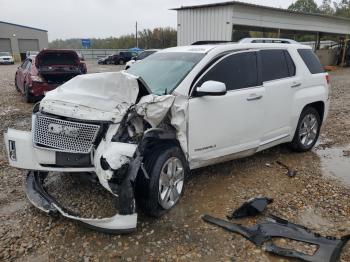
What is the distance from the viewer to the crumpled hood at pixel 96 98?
319 centimetres

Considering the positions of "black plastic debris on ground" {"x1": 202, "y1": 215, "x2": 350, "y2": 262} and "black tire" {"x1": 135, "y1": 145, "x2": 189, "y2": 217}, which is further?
"black tire" {"x1": 135, "y1": 145, "x2": 189, "y2": 217}

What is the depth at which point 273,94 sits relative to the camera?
469cm

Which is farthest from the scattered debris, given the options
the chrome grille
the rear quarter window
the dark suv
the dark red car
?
the dark suv

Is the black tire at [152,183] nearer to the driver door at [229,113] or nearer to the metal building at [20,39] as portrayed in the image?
the driver door at [229,113]

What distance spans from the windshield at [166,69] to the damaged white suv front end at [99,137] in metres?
0.45

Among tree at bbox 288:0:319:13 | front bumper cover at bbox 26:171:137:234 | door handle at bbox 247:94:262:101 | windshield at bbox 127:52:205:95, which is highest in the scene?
tree at bbox 288:0:319:13

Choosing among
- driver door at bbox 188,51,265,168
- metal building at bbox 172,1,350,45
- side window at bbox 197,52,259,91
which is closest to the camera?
driver door at bbox 188,51,265,168

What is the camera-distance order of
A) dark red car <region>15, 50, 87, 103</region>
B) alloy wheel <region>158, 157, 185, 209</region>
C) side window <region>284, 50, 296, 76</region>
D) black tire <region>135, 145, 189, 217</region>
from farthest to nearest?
dark red car <region>15, 50, 87, 103</region>
side window <region>284, 50, 296, 76</region>
alloy wheel <region>158, 157, 185, 209</region>
black tire <region>135, 145, 189, 217</region>

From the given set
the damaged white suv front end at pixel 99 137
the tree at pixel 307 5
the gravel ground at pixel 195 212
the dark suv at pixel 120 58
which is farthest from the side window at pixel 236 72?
the tree at pixel 307 5

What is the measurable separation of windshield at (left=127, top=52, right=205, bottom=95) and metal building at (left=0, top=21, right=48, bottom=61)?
4702 centimetres

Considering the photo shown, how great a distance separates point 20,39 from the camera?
49.9 metres

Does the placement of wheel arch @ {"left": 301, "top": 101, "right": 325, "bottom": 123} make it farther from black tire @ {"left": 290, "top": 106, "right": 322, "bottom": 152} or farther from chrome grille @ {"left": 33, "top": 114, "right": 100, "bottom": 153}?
chrome grille @ {"left": 33, "top": 114, "right": 100, "bottom": 153}

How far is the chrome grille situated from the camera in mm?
3172

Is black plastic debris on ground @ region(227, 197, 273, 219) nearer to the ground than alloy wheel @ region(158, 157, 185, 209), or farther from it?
nearer to the ground
